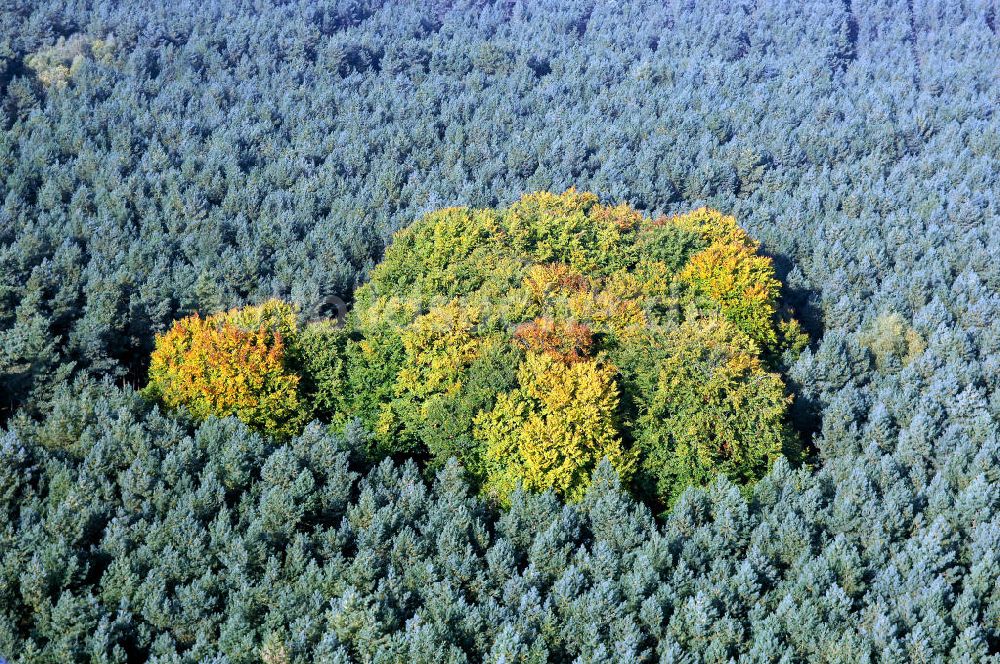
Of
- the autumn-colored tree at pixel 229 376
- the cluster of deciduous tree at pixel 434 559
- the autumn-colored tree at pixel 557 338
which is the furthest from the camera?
the autumn-colored tree at pixel 229 376

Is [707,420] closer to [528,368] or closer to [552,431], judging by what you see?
[552,431]

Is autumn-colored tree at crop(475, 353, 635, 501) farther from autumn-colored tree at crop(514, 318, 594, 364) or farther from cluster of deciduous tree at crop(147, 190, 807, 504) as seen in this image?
autumn-colored tree at crop(514, 318, 594, 364)

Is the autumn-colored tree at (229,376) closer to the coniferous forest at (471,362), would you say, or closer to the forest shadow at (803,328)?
the coniferous forest at (471,362)

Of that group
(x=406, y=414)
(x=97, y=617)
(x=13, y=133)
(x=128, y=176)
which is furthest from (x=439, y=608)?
(x=13, y=133)

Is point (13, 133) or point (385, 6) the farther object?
point (385, 6)

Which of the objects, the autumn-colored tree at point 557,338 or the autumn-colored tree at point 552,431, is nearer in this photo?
the autumn-colored tree at point 552,431

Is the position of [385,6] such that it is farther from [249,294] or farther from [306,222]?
[249,294]

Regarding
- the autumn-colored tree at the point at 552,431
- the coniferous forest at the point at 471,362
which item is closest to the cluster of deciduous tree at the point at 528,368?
the autumn-colored tree at the point at 552,431

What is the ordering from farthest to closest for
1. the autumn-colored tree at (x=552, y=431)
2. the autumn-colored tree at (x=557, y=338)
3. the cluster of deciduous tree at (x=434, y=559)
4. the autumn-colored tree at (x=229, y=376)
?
1. the autumn-colored tree at (x=229, y=376)
2. the autumn-colored tree at (x=557, y=338)
3. the autumn-colored tree at (x=552, y=431)
4. the cluster of deciduous tree at (x=434, y=559)
